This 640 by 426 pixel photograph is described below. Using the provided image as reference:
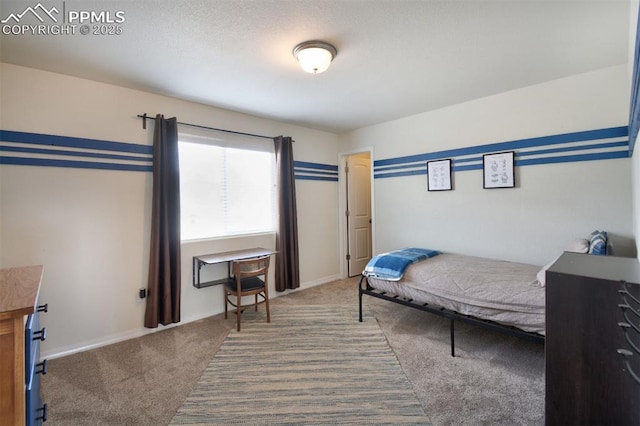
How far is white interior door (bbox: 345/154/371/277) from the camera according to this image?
16.6 ft

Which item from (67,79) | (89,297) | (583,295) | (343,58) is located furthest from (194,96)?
(583,295)

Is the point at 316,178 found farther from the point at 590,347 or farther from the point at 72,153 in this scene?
the point at 590,347

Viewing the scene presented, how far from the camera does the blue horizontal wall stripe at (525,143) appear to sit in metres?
2.61

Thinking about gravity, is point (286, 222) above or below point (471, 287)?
above

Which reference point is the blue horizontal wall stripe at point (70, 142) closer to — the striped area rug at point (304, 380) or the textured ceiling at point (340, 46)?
the textured ceiling at point (340, 46)

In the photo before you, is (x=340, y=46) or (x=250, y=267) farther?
(x=250, y=267)

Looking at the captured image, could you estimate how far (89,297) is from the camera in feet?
8.88

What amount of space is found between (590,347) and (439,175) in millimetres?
2731

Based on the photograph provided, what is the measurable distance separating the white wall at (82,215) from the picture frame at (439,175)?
3057 millimetres

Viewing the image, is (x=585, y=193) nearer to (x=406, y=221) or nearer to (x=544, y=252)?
(x=544, y=252)

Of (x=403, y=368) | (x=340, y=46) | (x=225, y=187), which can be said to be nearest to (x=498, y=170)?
(x=340, y=46)

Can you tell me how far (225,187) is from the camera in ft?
12.0

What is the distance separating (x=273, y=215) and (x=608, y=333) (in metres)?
3.52

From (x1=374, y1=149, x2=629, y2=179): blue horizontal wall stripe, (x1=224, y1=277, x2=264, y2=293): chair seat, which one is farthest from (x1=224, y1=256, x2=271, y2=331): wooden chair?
(x1=374, y1=149, x2=629, y2=179): blue horizontal wall stripe
